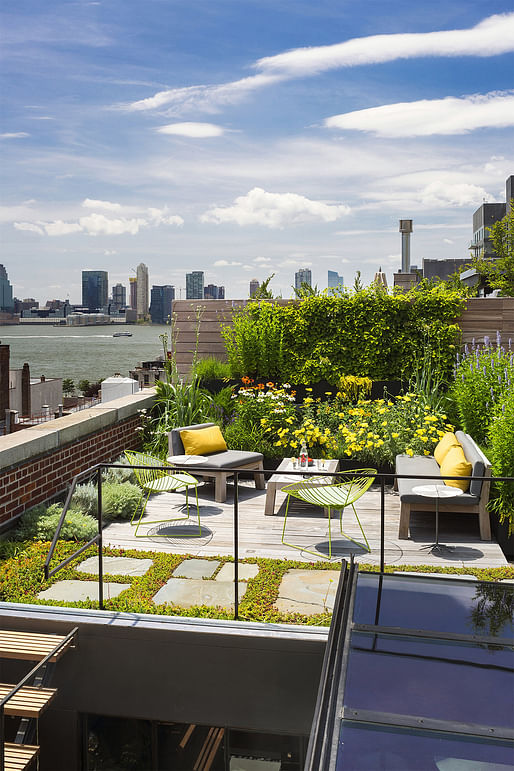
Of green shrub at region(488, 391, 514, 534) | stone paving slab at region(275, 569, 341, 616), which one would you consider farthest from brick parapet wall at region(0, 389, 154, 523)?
green shrub at region(488, 391, 514, 534)

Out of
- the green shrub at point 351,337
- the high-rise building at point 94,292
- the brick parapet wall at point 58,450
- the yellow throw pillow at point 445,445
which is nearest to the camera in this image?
the brick parapet wall at point 58,450

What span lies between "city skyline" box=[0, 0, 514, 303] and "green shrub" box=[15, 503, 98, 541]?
5217mm

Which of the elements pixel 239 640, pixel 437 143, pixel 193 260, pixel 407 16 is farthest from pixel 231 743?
pixel 193 260

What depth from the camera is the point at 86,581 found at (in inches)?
208

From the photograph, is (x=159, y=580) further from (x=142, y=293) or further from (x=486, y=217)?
(x=486, y=217)

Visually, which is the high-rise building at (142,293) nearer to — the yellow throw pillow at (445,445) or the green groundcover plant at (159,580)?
the yellow throw pillow at (445,445)

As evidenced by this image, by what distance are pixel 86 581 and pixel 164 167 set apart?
4869cm

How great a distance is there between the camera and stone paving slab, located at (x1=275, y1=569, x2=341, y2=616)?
15.3ft

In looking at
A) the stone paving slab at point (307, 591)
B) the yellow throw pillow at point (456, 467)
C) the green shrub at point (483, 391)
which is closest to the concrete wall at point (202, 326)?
the green shrub at point (483, 391)

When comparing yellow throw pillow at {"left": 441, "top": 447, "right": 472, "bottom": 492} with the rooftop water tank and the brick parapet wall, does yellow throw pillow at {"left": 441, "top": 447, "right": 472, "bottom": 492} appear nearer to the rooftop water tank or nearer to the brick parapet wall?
the brick parapet wall

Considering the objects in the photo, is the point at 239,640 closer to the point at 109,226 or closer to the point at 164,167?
the point at 164,167

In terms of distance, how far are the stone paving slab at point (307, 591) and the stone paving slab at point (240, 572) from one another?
0.91 ft

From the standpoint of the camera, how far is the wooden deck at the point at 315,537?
538 centimetres

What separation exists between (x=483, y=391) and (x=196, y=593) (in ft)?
14.3
